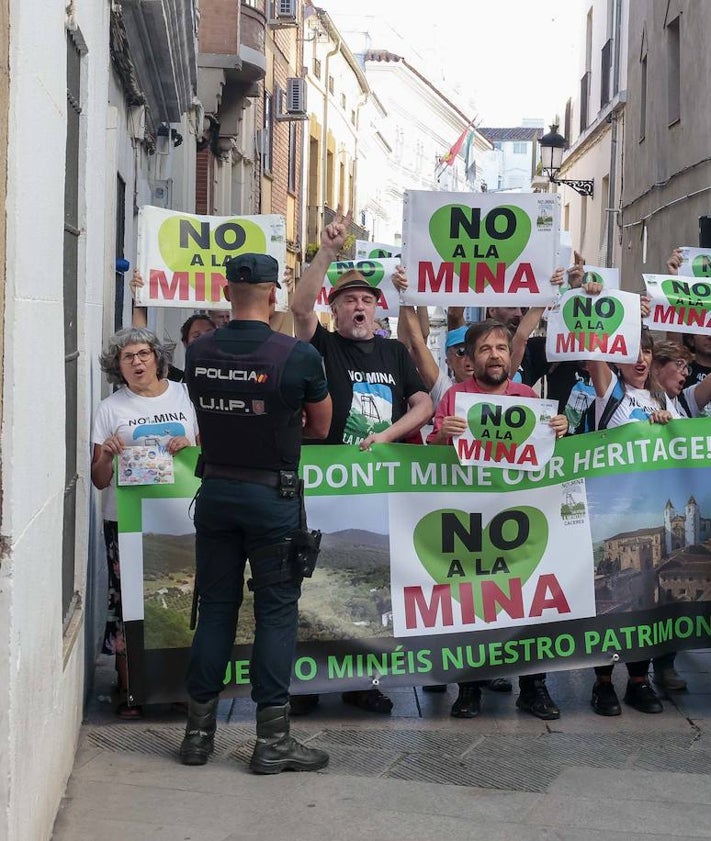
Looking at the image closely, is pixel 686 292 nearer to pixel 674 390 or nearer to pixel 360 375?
pixel 674 390

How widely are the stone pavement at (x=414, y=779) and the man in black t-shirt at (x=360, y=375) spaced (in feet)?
1.48

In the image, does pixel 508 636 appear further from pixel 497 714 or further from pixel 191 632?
pixel 191 632

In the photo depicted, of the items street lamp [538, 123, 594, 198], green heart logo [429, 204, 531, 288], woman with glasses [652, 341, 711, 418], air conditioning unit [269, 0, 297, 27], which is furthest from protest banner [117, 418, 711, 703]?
air conditioning unit [269, 0, 297, 27]

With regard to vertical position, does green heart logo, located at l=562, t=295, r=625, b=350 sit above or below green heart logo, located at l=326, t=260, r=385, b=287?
below

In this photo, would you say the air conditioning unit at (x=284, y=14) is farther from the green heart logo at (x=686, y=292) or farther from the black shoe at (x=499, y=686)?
the black shoe at (x=499, y=686)

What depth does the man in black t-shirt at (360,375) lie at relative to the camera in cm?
616

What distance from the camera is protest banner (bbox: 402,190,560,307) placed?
23.3ft

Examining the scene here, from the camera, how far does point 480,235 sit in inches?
281

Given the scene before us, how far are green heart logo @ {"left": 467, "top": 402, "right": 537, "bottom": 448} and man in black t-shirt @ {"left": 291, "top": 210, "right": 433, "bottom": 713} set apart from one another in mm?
350

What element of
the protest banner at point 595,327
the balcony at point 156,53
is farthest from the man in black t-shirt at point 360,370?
the balcony at point 156,53

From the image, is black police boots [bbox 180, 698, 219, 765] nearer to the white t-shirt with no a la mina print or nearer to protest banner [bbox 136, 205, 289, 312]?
the white t-shirt with no a la mina print

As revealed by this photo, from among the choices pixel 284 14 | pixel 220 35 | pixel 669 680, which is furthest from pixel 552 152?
pixel 669 680

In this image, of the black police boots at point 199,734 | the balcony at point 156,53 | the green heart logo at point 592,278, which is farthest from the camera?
the balcony at point 156,53

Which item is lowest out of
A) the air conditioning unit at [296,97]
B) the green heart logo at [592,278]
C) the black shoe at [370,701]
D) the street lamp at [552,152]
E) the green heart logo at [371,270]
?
the black shoe at [370,701]
